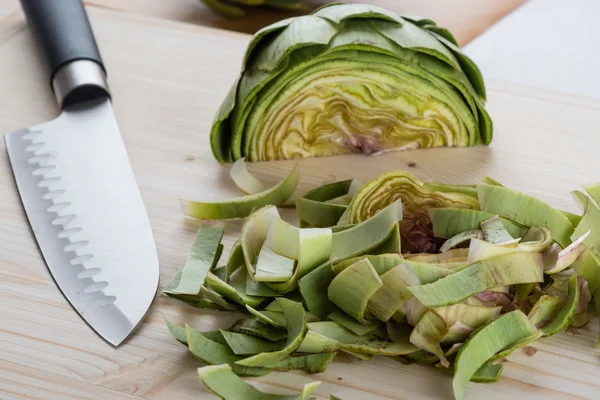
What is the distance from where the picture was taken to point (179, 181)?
4.39 feet

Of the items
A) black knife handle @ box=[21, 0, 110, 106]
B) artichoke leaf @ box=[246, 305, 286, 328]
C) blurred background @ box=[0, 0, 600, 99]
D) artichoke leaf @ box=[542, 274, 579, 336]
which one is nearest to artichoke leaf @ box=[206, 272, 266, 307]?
artichoke leaf @ box=[246, 305, 286, 328]

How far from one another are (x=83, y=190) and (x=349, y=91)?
1.44ft

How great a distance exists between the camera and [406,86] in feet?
4.45

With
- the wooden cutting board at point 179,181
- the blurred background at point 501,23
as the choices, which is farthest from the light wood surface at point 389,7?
the wooden cutting board at point 179,181

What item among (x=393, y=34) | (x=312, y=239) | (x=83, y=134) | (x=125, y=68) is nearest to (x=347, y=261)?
(x=312, y=239)

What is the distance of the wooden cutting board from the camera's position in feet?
3.34

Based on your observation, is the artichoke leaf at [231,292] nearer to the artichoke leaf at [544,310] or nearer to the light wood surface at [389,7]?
the artichoke leaf at [544,310]

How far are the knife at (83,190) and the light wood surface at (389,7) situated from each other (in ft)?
1.04

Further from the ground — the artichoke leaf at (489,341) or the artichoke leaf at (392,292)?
the artichoke leaf at (392,292)

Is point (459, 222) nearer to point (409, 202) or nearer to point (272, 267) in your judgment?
point (409, 202)

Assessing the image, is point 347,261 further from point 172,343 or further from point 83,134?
point 83,134

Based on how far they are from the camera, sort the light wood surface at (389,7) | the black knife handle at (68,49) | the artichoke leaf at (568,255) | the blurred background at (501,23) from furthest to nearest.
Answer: the light wood surface at (389,7) < the blurred background at (501,23) < the black knife handle at (68,49) < the artichoke leaf at (568,255)

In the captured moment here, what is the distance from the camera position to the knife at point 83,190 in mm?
1135

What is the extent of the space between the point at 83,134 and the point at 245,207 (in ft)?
1.11
